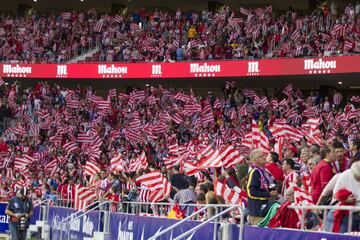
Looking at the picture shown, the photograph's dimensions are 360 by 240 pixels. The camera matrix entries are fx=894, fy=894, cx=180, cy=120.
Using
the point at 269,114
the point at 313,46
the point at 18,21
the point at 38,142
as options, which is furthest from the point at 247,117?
the point at 18,21

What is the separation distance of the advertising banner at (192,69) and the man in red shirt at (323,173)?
23750 millimetres

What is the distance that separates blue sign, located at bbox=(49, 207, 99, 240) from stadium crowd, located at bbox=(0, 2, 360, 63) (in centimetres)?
1535

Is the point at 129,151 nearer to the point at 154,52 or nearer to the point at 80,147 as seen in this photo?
the point at 80,147

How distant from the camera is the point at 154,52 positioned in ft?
148

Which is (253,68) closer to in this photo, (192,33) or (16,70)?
(192,33)

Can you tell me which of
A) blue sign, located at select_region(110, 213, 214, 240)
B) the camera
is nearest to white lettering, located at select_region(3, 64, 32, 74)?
the camera

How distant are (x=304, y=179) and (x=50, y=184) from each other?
1914 cm

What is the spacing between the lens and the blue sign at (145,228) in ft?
49.3

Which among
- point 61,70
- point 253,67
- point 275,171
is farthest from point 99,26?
point 275,171

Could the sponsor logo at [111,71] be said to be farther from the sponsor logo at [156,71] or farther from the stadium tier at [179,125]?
the sponsor logo at [156,71]

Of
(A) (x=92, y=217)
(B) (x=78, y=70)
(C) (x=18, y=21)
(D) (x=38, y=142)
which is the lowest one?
(A) (x=92, y=217)

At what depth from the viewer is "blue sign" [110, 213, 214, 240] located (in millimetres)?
15031

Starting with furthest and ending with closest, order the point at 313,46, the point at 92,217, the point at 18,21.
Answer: the point at 18,21 < the point at 313,46 < the point at 92,217

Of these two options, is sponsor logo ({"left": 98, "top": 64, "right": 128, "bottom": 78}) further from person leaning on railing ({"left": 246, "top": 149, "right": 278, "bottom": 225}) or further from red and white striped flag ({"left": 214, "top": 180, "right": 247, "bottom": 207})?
person leaning on railing ({"left": 246, "top": 149, "right": 278, "bottom": 225})
